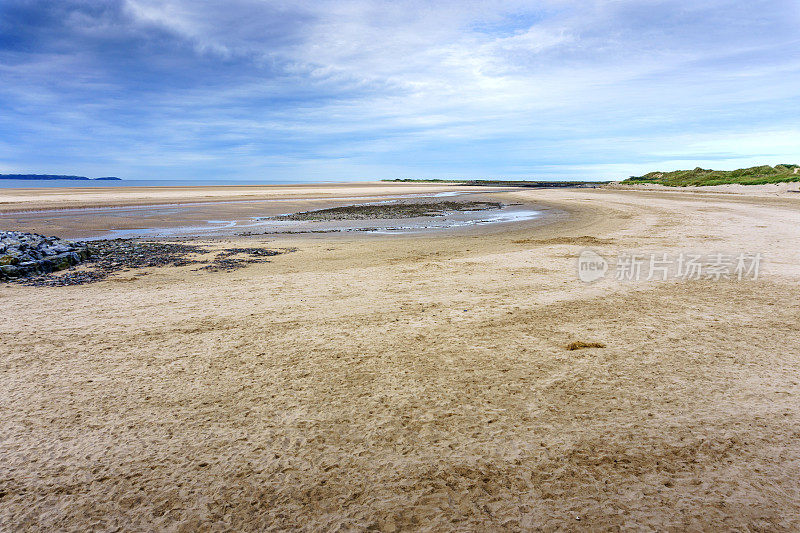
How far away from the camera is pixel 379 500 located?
311cm

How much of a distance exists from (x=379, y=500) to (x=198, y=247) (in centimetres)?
1385

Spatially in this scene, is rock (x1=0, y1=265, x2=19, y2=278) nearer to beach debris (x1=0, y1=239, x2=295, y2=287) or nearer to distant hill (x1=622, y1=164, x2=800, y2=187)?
beach debris (x1=0, y1=239, x2=295, y2=287)

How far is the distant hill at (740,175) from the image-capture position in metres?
42.4

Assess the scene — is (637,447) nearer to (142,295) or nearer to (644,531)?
(644,531)

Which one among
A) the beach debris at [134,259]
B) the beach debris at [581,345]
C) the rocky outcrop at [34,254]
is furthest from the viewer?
the rocky outcrop at [34,254]

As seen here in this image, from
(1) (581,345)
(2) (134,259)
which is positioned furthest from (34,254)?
(1) (581,345)

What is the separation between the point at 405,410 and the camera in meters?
4.23

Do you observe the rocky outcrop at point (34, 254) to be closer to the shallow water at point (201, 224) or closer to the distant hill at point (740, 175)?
the shallow water at point (201, 224)

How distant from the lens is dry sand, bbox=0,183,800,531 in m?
3.06
